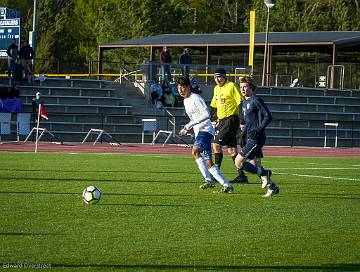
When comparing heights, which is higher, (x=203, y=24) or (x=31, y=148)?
(x=203, y=24)

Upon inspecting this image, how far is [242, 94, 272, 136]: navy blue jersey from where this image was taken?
15.0 m

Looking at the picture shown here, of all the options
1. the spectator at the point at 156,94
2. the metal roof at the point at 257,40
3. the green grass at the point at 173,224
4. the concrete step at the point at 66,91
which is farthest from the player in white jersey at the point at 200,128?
the metal roof at the point at 257,40

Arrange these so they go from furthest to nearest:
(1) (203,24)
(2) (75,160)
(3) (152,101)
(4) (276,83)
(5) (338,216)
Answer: (1) (203,24)
(4) (276,83)
(3) (152,101)
(2) (75,160)
(5) (338,216)

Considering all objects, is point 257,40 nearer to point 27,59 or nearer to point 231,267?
point 27,59

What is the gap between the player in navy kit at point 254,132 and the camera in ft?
49.2

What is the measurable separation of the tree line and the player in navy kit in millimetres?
47249

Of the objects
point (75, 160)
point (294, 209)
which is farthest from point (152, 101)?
point (294, 209)

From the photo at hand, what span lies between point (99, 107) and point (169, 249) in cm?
3013

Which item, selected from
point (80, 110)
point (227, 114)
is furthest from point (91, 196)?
point (80, 110)

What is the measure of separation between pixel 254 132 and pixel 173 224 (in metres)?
4.25

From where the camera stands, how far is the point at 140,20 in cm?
6775

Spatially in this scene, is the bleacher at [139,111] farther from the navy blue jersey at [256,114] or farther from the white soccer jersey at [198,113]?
the navy blue jersey at [256,114]

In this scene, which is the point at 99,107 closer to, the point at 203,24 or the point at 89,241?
the point at 89,241

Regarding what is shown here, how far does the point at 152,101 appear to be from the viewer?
4044cm
